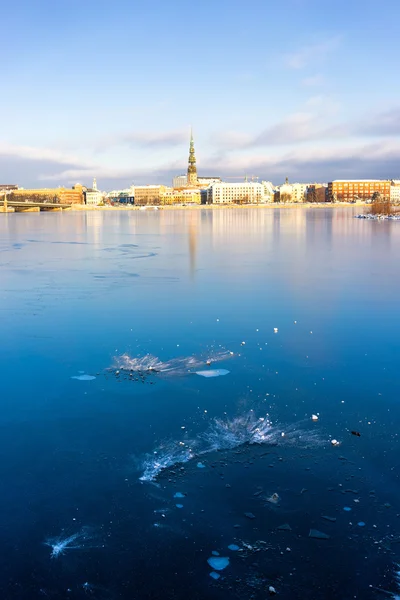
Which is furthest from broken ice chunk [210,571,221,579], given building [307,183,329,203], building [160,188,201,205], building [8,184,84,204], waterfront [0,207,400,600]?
building [307,183,329,203]

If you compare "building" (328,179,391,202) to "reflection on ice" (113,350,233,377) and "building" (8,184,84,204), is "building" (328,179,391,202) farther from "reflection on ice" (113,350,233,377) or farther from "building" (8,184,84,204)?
"reflection on ice" (113,350,233,377)

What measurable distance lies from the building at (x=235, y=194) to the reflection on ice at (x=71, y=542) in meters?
127

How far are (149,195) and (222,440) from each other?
5552 inches

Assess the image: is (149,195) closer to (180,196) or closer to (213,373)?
(180,196)

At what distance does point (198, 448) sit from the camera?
534 cm

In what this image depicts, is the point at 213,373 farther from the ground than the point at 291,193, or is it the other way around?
the point at 291,193

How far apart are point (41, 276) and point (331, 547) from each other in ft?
44.8

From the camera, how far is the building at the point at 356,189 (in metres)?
138

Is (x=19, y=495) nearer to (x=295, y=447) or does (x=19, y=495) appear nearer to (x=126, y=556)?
(x=126, y=556)

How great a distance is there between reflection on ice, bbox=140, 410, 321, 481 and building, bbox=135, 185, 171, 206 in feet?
446

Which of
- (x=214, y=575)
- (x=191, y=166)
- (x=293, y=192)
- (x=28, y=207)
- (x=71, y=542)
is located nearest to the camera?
(x=214, y=575)

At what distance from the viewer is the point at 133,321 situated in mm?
10312

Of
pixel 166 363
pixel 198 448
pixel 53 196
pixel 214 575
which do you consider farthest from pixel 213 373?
pixel 53 196

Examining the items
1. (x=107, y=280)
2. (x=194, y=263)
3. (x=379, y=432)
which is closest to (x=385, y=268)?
(x=194, y=263)
